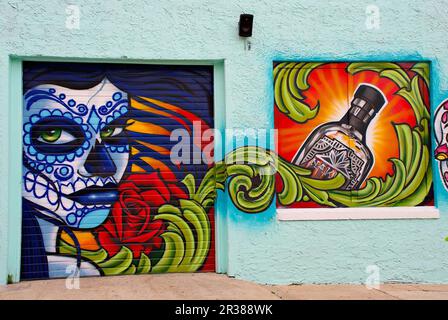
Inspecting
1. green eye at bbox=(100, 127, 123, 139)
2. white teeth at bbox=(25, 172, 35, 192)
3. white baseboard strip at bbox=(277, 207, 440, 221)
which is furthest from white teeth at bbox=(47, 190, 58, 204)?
white baseboard strip at bbox=(277, 207, 440, 221)

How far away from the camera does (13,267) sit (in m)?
6.12

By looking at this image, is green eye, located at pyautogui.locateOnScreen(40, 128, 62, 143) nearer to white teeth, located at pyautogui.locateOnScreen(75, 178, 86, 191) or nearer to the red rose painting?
white teeth, located at pyautogui.locateOnScreen(75, 178, 86, 191)

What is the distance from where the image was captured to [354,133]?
A: 6.73 metres

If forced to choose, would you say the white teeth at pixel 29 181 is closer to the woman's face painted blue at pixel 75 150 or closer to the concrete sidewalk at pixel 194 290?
the woman's face painted blue at pixel 75 150

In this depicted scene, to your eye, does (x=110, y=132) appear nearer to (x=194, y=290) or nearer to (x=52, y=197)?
(x=52, y=197)

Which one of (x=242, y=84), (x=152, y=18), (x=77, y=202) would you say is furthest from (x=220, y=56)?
(x=77, y=202)

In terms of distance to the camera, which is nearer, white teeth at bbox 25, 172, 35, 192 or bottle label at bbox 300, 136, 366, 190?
white teeth at bbox 25, 172, 35, 192

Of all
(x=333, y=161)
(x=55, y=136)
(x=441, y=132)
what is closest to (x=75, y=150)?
(x=55, y=136)

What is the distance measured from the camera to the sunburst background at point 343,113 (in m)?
6.63

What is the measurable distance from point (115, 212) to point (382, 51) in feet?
13.0

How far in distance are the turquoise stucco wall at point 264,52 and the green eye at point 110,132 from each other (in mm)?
870

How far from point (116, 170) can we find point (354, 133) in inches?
121

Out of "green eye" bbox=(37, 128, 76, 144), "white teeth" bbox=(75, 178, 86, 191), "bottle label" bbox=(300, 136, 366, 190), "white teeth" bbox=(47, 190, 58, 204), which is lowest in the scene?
"white teeth" bbox=(47, 190, 58, 204)

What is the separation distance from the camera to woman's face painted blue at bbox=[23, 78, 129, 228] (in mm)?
6309
